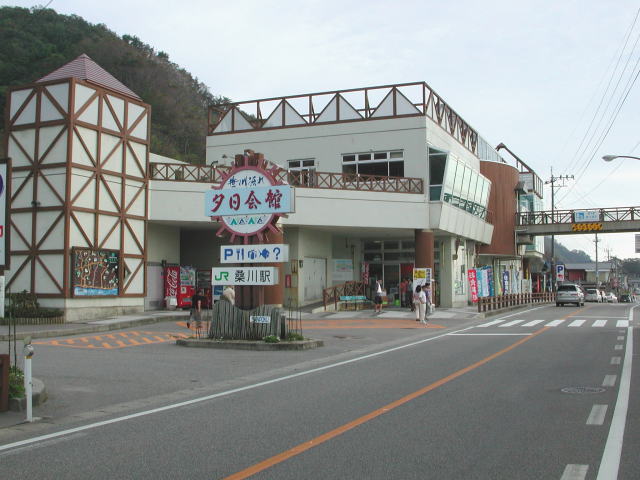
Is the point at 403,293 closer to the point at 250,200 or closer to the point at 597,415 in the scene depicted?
the point at 250,200

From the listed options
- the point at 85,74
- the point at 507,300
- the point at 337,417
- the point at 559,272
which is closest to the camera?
the point at 337,417

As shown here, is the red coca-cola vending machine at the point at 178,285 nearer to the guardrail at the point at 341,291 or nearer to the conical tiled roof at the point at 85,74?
the guardrail at the point at 341,291

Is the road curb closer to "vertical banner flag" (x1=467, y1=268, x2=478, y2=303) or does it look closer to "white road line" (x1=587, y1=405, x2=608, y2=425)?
"white road line" (x1=587, y1=405, x2=608, y2=425)

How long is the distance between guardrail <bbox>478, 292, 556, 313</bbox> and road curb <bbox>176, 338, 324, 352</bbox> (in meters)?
16.9

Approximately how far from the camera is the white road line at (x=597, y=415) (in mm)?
7511

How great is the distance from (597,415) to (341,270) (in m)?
29.5

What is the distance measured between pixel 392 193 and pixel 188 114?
2319 inches

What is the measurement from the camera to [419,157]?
35.2 m

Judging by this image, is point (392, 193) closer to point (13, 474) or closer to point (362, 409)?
point (362, 409)

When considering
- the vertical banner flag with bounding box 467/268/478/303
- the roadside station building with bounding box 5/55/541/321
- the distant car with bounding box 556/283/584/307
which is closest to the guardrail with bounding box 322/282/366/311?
the roadside station building with bounding box 5/55/541/321

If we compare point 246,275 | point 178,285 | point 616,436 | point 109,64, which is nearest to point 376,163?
point 178,285

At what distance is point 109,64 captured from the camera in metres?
83.0

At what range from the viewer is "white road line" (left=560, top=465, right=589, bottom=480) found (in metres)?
5.41

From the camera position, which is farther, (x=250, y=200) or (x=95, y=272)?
(x=95, y=272)
